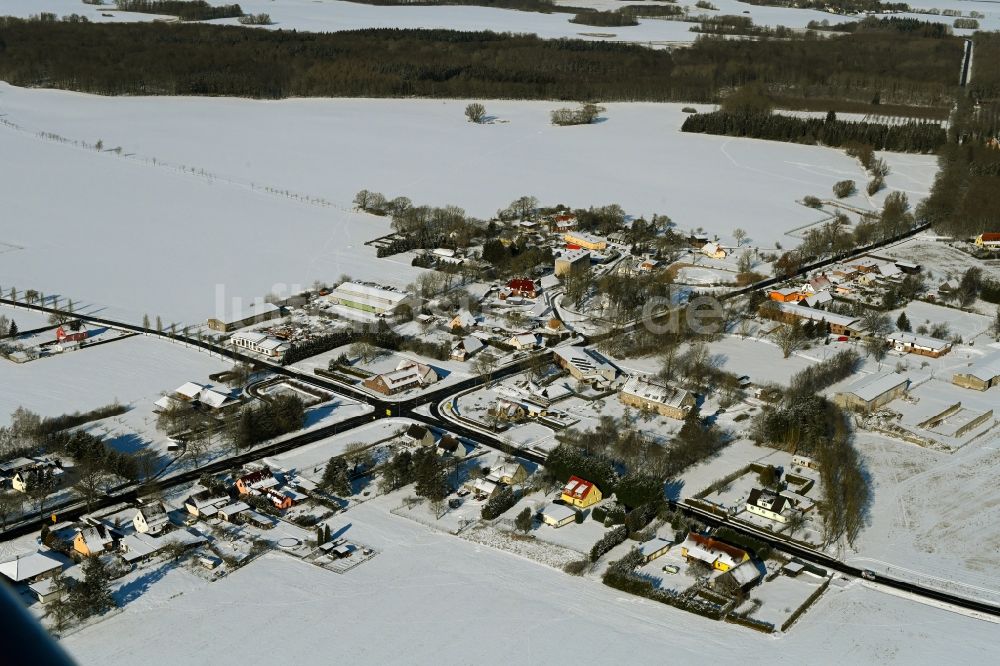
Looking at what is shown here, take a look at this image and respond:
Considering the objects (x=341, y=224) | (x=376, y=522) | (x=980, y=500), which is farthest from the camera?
(x=341, y=224)

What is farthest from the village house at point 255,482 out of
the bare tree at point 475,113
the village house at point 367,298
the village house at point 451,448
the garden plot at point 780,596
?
the bare tree at point 475,113

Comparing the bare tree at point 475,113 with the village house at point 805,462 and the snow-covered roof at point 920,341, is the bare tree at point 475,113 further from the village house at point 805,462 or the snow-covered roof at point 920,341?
the village house at point 805,462

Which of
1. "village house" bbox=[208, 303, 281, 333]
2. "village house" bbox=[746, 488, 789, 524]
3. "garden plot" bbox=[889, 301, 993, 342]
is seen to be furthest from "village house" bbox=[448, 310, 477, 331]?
"garden plot" bbox=[889, 301, 993, 342]

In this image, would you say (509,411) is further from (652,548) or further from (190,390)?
(190,390)

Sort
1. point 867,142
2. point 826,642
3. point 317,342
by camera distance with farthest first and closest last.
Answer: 1. point 867,142
2. point 317,342
3. point 826,642

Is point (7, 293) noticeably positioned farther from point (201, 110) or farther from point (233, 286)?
point (201, 110)

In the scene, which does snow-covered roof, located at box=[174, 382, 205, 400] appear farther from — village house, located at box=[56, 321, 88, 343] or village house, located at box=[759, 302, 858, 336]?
village house, located at box=[759, 302, 858, 336]

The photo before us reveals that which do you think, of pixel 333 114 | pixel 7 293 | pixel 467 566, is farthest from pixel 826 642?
pixel 333 114
